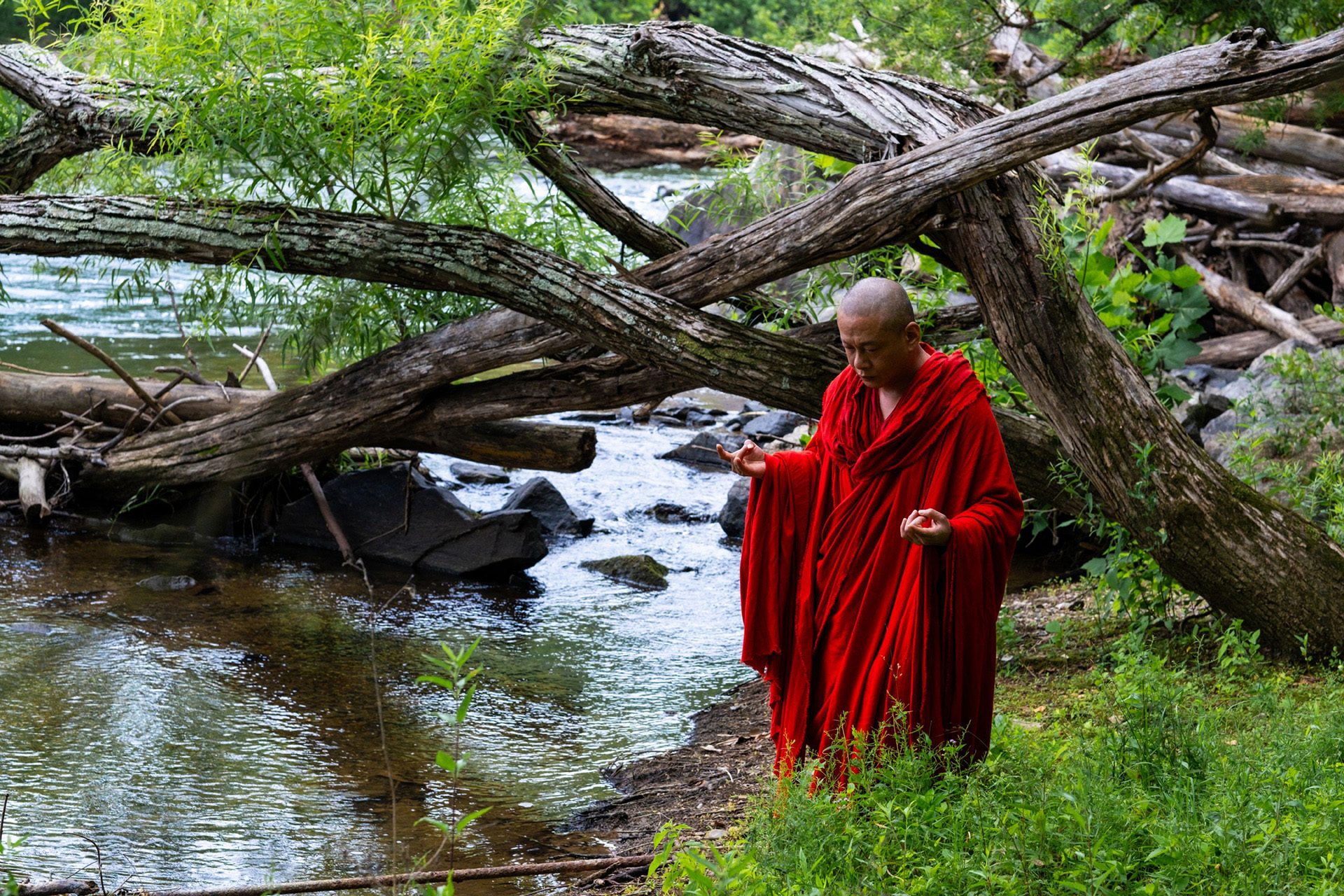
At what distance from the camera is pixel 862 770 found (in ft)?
12.1

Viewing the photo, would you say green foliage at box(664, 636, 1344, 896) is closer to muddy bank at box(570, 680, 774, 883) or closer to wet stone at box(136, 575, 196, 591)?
muddy bank at box(570, 680, 774, 883)

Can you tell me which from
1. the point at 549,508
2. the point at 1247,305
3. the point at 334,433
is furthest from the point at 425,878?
the point at 1247,305

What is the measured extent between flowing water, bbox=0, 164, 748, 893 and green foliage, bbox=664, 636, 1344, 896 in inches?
46.1

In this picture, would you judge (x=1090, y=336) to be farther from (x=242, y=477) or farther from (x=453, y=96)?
(x=242, y=477)

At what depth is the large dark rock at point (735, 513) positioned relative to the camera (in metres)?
9.43

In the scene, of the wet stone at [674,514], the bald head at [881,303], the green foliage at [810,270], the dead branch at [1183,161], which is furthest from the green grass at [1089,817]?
the wet stone at [674,514]

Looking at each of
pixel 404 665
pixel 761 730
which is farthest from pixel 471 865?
pixel 404 665

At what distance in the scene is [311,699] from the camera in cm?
598

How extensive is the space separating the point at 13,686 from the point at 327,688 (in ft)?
5.04

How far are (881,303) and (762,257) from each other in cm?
224

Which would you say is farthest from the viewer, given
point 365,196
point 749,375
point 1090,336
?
point 365,196

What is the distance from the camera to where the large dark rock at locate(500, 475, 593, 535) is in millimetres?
9438

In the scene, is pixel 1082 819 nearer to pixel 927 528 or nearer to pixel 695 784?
pixel 927 528

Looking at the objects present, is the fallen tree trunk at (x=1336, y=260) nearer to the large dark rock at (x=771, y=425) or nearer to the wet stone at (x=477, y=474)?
the large dark rock at (x=771, y=425)
